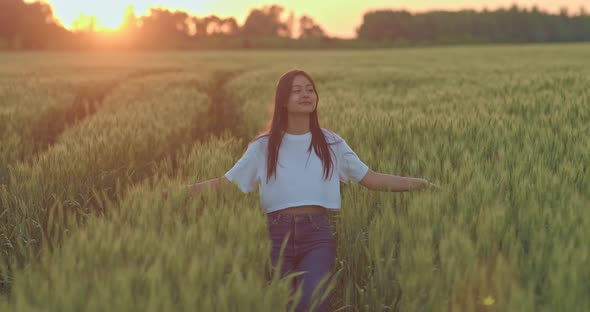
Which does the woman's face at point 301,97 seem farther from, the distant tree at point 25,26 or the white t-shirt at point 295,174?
the distant tree at point 25,26

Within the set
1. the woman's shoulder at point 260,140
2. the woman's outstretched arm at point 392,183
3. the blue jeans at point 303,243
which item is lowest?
the blue jeans at point 303,243

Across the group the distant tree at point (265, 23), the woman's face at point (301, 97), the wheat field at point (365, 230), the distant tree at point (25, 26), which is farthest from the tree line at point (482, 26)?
the woman's face at point (301, 97)

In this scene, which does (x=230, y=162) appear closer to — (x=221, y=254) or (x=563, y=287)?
(x=221, y=254)

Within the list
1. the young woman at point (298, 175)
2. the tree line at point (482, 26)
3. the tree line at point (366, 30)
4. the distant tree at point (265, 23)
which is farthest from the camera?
the distant tree at point (265, 23)

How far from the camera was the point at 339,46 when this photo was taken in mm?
79500

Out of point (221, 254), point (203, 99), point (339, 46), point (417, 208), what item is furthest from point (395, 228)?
point (339, 46)

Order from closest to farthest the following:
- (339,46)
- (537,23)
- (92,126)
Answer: (92,126)
(339,46)
(537,23)

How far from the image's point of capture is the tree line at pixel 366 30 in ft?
265

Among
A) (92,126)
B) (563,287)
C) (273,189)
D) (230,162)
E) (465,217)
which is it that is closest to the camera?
(563,287)

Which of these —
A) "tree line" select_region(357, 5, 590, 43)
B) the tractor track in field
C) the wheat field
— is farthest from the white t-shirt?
"tree line" select_region(357, 5, 590, 43)

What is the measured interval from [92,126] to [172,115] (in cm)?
151

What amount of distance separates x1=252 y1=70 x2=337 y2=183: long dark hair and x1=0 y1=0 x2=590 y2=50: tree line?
77866 millimetres

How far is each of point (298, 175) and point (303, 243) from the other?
1.24 feet

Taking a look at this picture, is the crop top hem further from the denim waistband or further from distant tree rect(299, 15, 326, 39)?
distant tree rect(299, 15, 326, 39)
